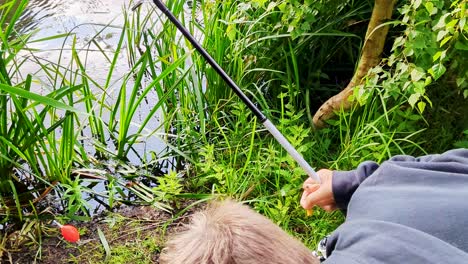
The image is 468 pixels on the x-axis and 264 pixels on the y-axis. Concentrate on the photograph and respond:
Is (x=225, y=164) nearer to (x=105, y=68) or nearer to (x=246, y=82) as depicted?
(x=246, y=82)

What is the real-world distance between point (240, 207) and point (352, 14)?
1.76 m

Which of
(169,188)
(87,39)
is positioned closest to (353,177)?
(169,188)

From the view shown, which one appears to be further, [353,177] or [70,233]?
[70,233]

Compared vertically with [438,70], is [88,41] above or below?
above

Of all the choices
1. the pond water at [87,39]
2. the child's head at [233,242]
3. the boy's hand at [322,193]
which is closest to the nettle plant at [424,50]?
the boy's hand at [322,193]

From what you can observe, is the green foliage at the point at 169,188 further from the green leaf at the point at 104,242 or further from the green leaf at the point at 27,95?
the green leaf at the point at 27,95

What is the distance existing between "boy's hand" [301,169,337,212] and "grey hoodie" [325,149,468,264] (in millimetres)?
223

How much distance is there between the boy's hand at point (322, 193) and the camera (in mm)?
1538

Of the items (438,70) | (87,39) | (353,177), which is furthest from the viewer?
(87,39)

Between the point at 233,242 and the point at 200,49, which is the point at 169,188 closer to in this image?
the point at 200,49

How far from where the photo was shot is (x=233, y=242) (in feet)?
2.89

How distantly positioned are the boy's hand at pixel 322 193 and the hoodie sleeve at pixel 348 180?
0.03 meters

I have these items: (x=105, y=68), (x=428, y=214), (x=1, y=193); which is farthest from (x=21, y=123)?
(x=428, y=214)

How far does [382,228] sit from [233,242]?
32 centimetres
